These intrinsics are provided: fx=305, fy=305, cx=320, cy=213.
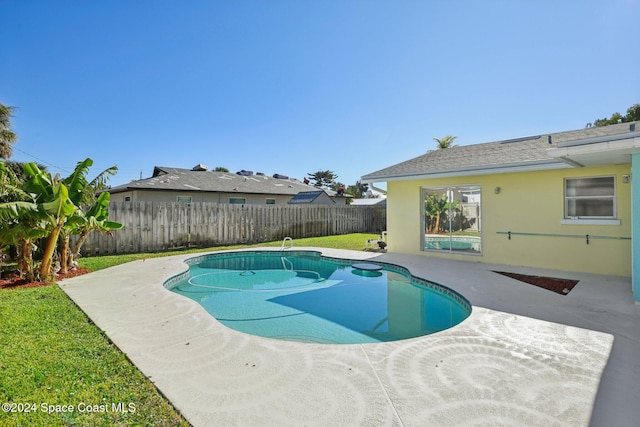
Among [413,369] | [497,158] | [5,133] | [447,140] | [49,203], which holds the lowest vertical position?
[413,369]

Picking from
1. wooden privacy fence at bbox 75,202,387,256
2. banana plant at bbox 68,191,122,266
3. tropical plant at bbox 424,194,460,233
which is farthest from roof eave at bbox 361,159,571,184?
banana plant at bbox 68,191,122,266

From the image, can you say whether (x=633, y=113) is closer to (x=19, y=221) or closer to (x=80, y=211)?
(x=80, y=211)

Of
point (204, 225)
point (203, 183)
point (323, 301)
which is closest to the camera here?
point (323, 301)

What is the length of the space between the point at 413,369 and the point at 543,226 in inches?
343

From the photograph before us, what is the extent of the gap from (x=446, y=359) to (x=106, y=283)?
322 inches

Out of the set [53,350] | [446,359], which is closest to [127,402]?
[53,350]

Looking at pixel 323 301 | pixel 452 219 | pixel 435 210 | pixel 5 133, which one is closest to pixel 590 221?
pixel 452 219

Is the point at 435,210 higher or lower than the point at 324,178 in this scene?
lower

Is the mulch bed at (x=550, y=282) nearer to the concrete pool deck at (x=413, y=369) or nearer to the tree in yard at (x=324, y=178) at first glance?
the concrete pool deck at (x=413, y=369)

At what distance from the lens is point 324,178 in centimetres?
6956

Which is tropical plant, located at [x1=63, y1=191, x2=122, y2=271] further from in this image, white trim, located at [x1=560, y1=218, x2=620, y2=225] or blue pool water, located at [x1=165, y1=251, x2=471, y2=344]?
white trim, located at [x1=560, y1=218, x2=620, y2=225]

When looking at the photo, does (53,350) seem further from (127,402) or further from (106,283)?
(106,283)

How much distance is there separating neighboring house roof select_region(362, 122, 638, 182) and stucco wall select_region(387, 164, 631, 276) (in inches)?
24.7

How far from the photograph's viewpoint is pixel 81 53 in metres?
12.8
